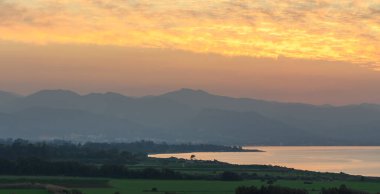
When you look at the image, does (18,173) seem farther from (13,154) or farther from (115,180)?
(13,154)

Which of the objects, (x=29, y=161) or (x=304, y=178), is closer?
(x=304, y=178)

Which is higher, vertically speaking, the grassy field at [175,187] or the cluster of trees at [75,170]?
the cluster of trees at [75,170]

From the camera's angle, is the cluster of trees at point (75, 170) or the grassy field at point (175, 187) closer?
the grassy field at point (175, 187)

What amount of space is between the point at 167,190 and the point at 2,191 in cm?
1236

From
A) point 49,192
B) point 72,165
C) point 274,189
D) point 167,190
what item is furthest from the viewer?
point 72,165

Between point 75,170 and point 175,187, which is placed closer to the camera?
Answer: point 175,187

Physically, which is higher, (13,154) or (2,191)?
(13,154)

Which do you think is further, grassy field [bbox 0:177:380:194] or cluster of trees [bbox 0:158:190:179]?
cluster of trees [bbox 0:158:190:179]

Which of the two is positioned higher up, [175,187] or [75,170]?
[75,170]

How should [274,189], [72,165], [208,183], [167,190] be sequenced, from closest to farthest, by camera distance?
[274,189], [167,190], [208,183], [72,165]

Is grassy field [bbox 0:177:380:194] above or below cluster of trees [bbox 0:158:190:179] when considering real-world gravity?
below

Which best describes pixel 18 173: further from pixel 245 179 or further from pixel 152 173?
pixel 245 179

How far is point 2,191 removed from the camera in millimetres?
52281

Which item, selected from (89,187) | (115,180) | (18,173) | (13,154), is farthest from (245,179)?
(13,154)
